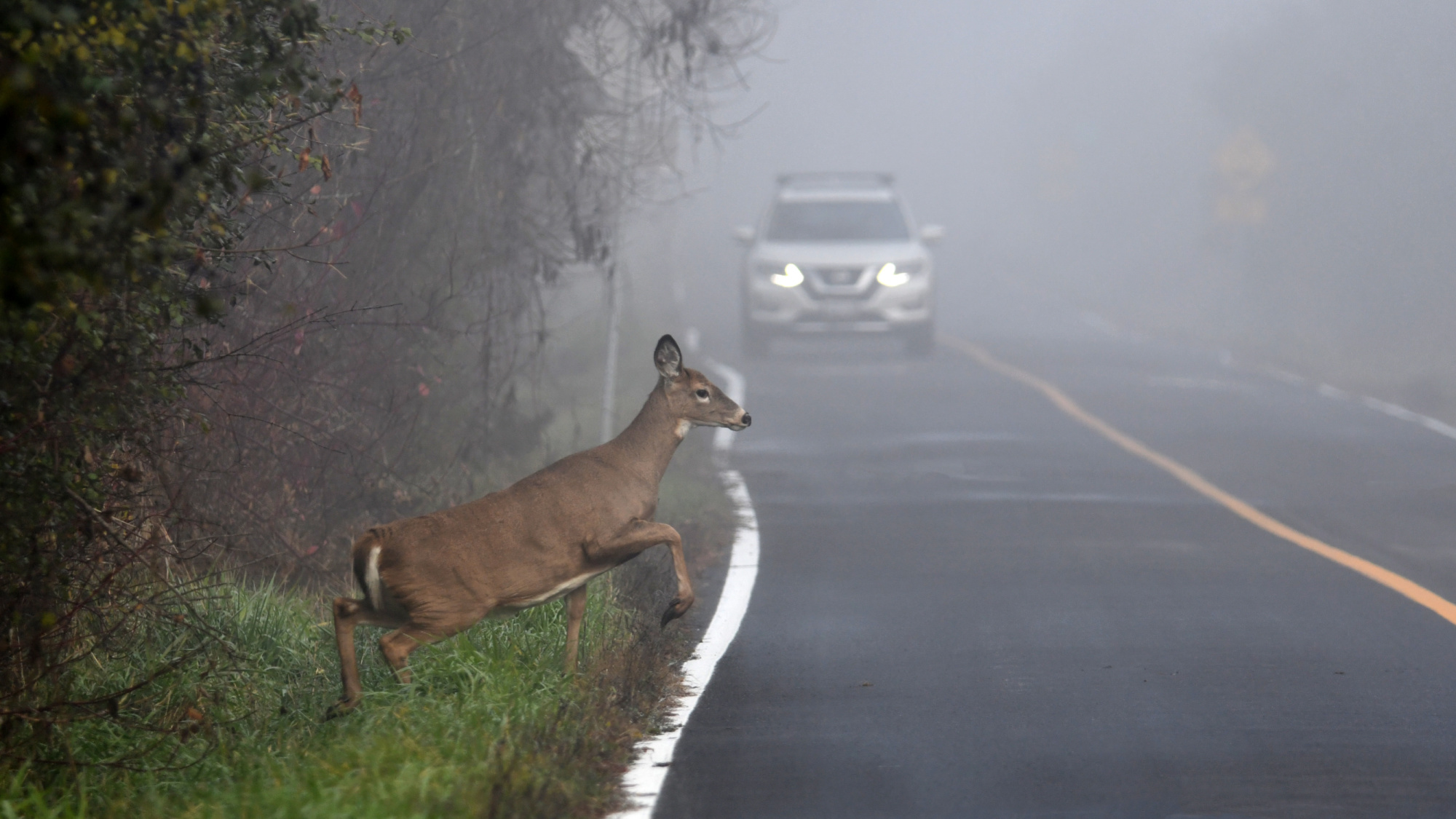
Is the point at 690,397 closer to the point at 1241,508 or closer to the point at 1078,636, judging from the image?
the point at 1078,636

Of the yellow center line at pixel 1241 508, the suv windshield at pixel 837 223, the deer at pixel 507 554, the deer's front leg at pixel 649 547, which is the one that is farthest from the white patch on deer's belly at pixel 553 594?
the suv windshield at pixel 837 223

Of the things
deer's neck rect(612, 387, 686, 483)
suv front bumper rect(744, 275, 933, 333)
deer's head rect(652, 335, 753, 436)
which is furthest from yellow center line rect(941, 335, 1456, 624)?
deer's neck rect(612, 387, 686, 483)

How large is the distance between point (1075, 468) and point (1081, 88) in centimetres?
7625

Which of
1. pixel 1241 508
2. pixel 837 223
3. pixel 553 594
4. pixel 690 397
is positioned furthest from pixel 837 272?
pixel 553 594

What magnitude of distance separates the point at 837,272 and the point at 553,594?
62.8 feet

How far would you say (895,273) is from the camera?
26469 mm

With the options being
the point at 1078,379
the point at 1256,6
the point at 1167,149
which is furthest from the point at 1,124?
the point at 1256,6

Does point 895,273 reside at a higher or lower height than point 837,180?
lower

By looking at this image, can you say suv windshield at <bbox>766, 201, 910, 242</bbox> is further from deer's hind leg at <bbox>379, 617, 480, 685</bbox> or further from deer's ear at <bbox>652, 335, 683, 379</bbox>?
deer's hind leg at <bbox>379, 617, 480, 685</bbox>

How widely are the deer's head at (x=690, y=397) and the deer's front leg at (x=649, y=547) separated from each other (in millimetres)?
865

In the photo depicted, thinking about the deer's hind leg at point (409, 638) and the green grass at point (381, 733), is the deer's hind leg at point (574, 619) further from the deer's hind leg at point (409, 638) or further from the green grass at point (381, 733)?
the deer's hind leg at point (409, 638)

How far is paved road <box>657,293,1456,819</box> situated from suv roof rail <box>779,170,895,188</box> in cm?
969

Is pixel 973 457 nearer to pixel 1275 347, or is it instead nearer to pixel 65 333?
pixel 65 333

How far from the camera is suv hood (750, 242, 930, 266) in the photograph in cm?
2636
